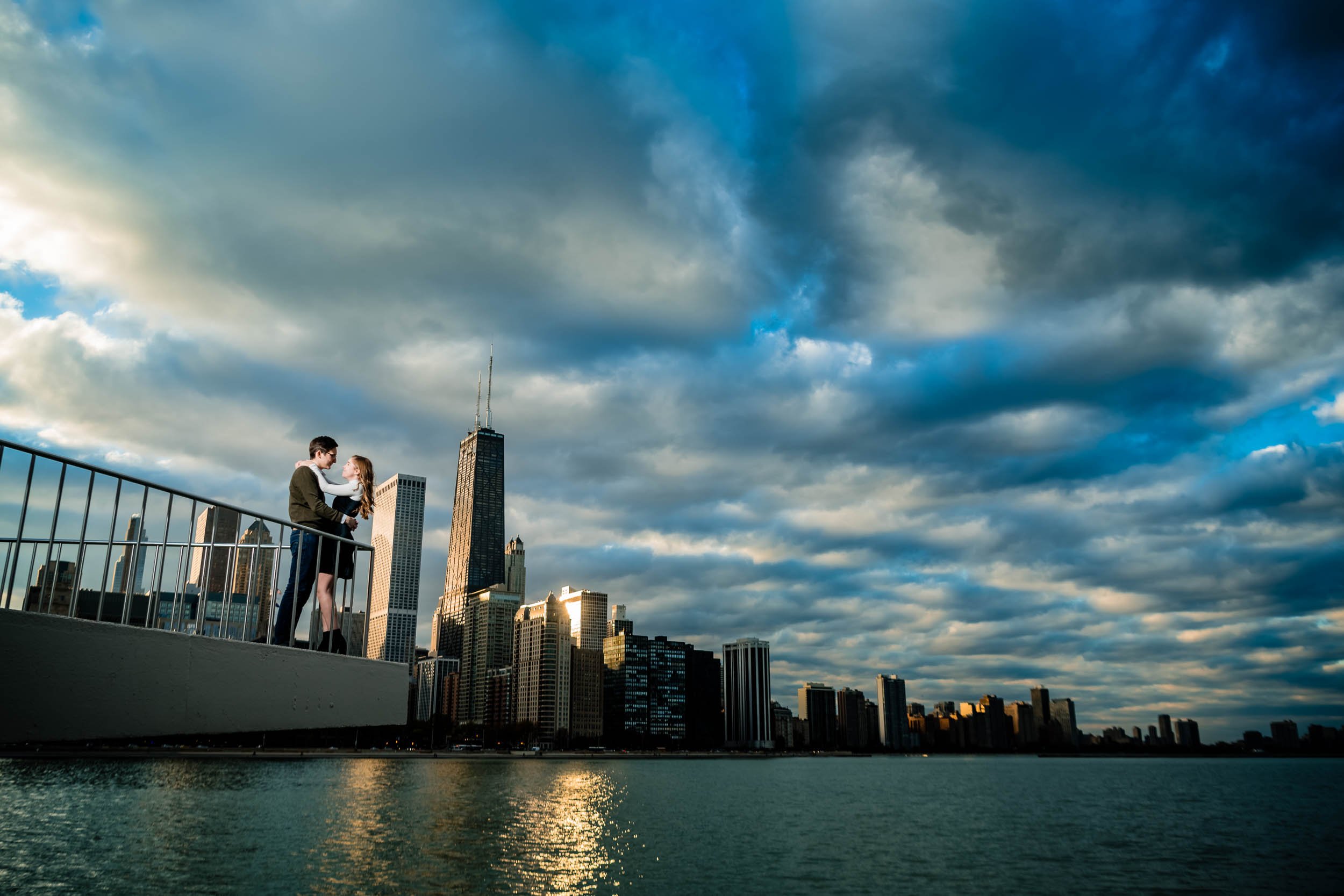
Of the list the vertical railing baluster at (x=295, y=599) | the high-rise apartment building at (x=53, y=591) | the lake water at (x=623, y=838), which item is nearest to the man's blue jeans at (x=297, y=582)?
the vertical railing baluster at (x=295, y=599)

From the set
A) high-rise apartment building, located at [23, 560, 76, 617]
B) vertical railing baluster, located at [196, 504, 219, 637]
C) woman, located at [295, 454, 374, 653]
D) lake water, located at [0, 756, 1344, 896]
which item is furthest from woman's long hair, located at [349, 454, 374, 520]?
lake water, located at [0, 756, 1344, 896]

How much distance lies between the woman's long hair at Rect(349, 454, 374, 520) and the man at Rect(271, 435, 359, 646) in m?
0.20

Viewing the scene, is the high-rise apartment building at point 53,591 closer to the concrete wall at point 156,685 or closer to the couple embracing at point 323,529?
the concrete wall at point 156,685

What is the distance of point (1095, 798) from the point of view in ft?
331

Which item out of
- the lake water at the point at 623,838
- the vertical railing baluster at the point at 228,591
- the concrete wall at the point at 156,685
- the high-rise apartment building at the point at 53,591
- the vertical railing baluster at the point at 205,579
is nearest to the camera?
the concrete wall at the point at 156,685

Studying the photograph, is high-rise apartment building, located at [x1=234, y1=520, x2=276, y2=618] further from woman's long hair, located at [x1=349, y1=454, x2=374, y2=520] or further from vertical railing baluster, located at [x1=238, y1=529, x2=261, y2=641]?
woman's long hair, located at [x1=349, y1=454, x2=374, y2=520]

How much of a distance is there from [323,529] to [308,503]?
35 centimetres

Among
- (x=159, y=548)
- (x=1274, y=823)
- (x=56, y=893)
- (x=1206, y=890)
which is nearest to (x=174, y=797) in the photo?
(x=56, y=893)

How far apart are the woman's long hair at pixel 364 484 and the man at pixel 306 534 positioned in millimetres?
203

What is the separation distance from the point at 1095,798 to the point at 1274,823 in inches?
1146

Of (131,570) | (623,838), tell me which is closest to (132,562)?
(131,570)

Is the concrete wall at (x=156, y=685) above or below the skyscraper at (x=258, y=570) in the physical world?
below

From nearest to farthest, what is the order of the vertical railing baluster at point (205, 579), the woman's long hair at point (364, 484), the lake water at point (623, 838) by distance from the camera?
the vertical railing baluster at point (205, 579)
the woman's long hair at point (364, 484)
the lake water at point (623, 838)

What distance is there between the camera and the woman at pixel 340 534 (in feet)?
33.1
